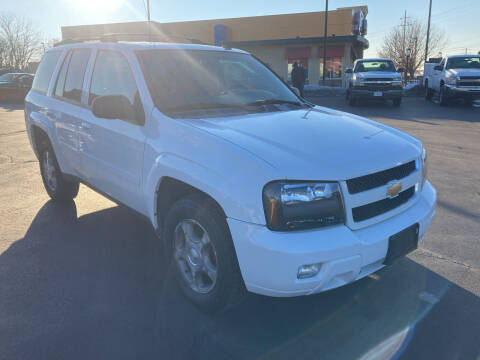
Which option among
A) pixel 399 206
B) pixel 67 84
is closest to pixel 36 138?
pixel 67 84

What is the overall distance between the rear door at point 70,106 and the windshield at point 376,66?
48.3ft

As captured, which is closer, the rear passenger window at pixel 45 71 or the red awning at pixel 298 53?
the rear passenger window at pixel 45 71

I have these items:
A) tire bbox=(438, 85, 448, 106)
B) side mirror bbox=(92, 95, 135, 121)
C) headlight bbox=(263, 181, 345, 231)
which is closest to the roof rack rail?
side mirror bbox=(92, 95, 135, 121)

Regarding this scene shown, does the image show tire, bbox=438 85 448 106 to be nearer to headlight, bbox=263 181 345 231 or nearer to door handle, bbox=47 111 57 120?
door handle, bbox=47 111 57 120

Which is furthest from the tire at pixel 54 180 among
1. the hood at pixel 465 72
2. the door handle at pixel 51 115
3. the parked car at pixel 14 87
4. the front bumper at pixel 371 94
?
the parked car at pixel 14 87

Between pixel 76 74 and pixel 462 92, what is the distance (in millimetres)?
15360

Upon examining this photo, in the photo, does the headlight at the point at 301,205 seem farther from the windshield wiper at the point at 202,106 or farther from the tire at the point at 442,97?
the tire at the point at 442,97

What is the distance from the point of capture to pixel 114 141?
3525mm

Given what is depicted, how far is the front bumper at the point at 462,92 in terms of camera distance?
1552 centimetres

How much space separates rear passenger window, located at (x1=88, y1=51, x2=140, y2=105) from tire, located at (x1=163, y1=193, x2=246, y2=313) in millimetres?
1080

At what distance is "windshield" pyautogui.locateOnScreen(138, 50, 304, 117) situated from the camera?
3287 mm

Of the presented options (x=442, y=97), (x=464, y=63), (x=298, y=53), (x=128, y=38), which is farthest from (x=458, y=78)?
(x=298, y=53)

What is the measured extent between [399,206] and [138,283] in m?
2.05

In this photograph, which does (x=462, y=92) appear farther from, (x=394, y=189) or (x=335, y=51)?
(x=335, y=51)
